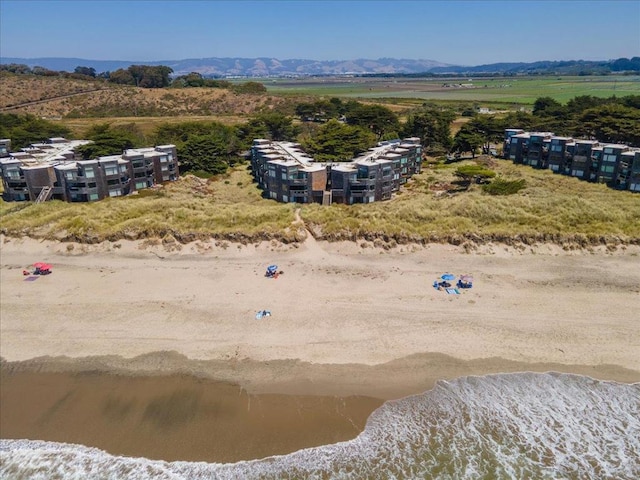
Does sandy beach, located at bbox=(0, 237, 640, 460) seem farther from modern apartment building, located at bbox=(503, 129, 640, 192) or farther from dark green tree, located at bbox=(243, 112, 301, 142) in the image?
dark green tree, located at bbox=(243, 112, 301, 142)

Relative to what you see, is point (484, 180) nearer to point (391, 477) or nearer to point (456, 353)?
point (456, 353)

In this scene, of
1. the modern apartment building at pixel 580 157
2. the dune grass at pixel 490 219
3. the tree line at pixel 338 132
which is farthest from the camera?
the tree line at pixel 338 132

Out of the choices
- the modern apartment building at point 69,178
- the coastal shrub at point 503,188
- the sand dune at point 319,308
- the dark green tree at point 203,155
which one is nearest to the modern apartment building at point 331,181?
the coastal shrub at point 503,188

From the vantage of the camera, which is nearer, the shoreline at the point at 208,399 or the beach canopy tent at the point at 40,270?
the shoreline at the point at 208,399

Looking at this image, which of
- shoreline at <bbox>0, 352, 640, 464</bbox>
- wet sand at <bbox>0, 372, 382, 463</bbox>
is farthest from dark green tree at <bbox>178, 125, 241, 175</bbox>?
wet sand at <bbox>0, 372, 382, 463</bbox>

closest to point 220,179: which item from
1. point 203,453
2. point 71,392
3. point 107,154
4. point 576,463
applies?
point 107,154

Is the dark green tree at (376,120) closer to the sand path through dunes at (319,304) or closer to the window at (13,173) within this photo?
the sand path through dunes at (319,304)

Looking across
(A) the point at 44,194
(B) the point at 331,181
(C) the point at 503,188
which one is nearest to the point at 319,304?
(B) the point at 331,181
